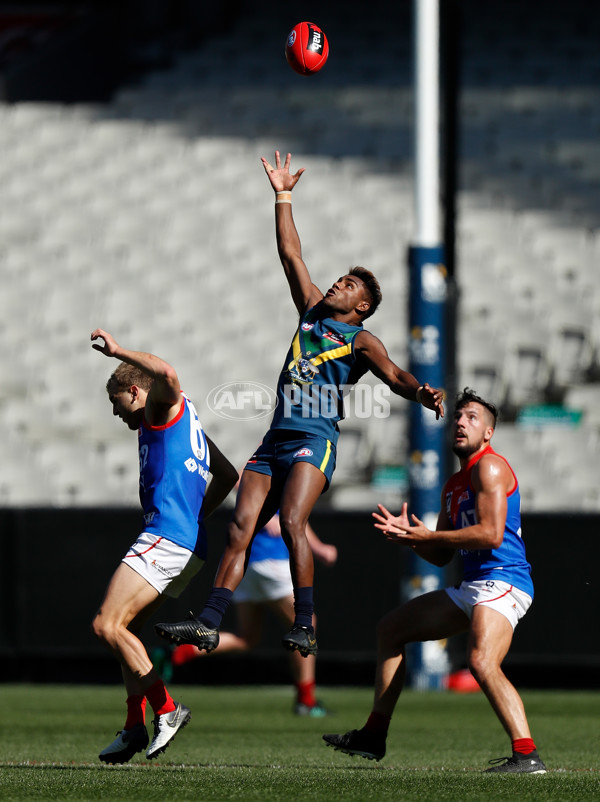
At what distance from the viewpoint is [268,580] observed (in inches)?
381

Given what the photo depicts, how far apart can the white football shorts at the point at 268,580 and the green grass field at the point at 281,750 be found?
0.90m

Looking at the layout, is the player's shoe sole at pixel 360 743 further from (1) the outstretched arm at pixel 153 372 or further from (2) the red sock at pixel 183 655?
(2) the red sock at pixel 183 655

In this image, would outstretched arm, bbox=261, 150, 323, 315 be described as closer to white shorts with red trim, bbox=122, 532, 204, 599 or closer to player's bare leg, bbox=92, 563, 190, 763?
white shorts with red trim, bbox=122, 532, 204, 599

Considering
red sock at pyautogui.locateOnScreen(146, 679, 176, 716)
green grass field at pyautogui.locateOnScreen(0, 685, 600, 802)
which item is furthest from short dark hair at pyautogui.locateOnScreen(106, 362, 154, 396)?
green grass field at pyautogui.locateOnScreen(0, 685, 600, 802)

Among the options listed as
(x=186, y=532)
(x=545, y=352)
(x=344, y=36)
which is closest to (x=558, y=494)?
(x=545, y=352)

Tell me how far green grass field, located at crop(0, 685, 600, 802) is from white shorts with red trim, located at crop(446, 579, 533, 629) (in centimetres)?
77

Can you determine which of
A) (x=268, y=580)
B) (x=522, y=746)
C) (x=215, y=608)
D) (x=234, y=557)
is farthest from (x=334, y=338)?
(x=268, y=580)

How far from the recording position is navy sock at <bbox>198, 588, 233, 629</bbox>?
6.17 m

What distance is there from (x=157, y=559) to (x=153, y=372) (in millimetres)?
931

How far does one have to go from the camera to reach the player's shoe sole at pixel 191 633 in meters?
5.91

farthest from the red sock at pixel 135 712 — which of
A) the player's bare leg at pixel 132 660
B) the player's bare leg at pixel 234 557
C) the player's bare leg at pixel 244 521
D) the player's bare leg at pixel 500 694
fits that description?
the player's bare leg at pixel 500 694

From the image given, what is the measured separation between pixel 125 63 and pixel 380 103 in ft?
16.1

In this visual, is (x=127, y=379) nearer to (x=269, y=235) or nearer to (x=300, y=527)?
(x=300, y=527)

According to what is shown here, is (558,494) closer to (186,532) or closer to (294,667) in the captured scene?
(294,667)
